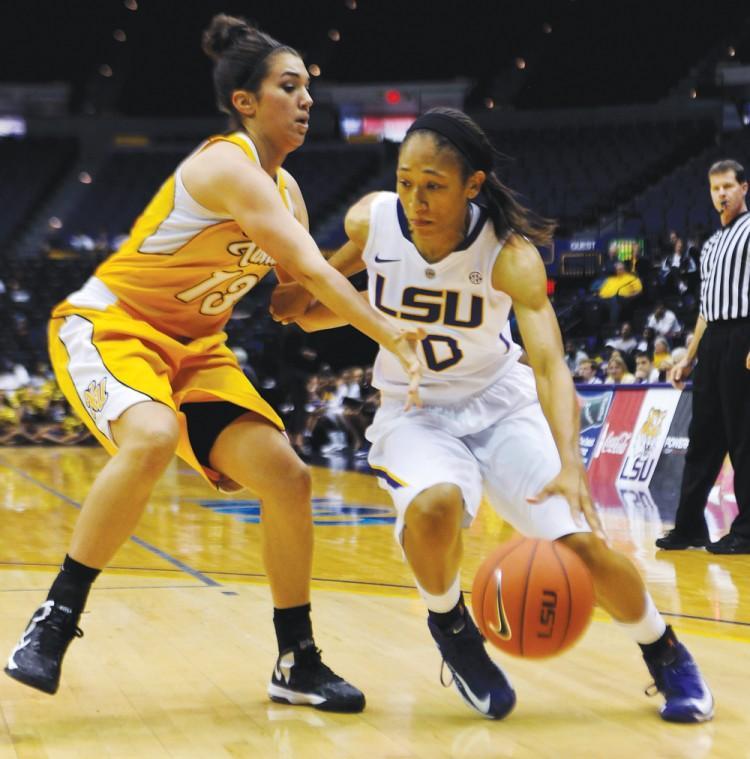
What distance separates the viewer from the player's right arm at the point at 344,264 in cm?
324

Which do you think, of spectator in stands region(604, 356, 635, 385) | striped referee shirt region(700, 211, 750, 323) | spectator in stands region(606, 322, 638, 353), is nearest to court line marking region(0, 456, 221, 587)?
striped referee shirt region(700, 211, 750, 323)

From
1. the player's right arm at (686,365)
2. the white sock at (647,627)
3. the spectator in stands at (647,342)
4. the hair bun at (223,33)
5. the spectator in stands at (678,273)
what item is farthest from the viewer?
the spectator in stands at (678,273)

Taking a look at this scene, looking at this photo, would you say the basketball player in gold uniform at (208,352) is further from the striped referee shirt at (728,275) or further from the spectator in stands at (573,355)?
the spectator in stands at (573,355)

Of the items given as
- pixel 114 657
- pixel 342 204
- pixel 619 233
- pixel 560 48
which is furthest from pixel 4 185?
pixel 114 657

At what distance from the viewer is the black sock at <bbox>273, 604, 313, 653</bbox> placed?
10.9 feet

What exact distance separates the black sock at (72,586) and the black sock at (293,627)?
605mm

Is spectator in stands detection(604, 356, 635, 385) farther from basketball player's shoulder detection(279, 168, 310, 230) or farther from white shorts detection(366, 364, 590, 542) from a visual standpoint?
white shorts detection(366, 364, 590, 542)

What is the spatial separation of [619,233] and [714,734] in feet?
55.6

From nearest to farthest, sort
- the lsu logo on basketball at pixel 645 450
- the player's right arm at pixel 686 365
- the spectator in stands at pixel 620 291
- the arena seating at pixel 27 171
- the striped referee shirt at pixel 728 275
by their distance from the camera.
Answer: the striped referee shirt at pixel 728 275
the player's right arm at pixel 686 365
the lsu logo on basketball at pixel 645 450
the spectator in stands at pixel 620 291
the arena seating at pixel 27 171

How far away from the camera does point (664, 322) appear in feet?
40.5

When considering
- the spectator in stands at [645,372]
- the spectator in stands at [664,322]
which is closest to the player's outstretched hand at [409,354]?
the spectator in stands at [645,372]

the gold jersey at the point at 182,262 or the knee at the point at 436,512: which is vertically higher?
the gold jersey at the point at 182,262

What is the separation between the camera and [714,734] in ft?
9.36

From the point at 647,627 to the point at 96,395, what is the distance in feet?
5.35
